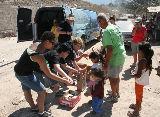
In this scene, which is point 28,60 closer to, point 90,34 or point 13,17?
point 90,34

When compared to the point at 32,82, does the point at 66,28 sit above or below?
above

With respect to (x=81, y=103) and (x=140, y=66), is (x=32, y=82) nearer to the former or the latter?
(x=81, y=103)

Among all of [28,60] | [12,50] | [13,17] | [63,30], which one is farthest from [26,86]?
[13,17]

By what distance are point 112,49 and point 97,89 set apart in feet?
3.16

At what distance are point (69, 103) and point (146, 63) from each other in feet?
6.75

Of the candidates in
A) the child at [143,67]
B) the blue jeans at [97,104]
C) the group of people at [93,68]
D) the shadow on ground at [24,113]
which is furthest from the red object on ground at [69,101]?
the child at [143,67]

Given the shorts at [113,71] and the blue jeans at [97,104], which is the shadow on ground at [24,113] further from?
the shorts at [113,71]

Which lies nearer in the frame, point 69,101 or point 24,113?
point 24,113

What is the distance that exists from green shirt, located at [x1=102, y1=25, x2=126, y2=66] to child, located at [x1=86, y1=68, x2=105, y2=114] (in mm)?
533

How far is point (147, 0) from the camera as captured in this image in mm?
70188

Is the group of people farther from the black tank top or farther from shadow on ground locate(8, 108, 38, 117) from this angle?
shadow on ground locate(8, 108, 38, 117)

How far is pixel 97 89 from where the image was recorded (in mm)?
7172

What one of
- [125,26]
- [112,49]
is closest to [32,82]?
[112,49]

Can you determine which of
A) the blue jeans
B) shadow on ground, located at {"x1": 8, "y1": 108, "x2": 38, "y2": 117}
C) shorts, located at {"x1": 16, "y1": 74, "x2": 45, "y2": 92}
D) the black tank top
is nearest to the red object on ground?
the blue jeans
